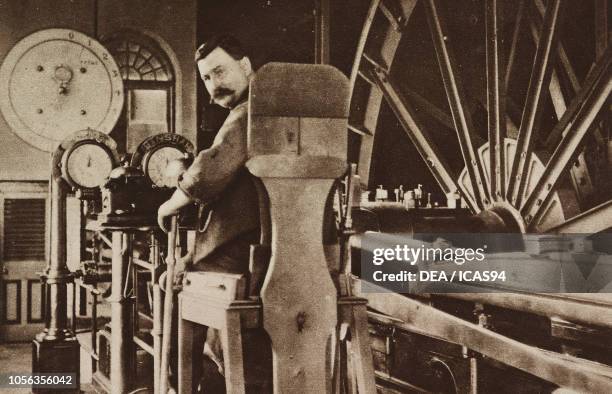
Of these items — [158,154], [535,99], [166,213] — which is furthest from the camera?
[158,154]

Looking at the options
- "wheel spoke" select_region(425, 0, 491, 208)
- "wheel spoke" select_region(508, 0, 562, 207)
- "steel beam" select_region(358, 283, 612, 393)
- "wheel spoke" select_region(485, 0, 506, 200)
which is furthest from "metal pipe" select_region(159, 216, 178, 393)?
"wheel spoke" select_region(425, 0, 491, 208)

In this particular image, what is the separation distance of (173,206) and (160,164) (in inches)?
109

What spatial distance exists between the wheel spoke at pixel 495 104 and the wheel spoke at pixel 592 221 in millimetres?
911

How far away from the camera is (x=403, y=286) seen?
3422mm

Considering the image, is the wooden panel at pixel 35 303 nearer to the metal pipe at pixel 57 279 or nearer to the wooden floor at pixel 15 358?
the wooden floor at pixel 15 358

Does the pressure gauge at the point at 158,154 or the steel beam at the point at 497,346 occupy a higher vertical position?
the pressure gauge at the point at 158,154

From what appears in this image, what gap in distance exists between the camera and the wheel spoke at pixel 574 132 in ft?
11.1

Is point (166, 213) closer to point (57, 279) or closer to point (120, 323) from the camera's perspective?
point (120, 323)

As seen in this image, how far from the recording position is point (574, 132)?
11.7ft

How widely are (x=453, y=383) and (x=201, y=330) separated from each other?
164cm

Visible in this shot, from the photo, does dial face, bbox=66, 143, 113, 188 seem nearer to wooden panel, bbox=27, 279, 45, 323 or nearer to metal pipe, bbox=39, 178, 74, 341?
metal pipe, bbox=39, 178, 74, 341

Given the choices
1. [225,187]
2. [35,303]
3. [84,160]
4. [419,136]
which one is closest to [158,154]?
[84,160]

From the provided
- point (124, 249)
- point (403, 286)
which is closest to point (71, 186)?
point (124, 249)

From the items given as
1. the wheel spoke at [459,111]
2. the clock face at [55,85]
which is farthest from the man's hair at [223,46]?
the clock face at [55,85]
